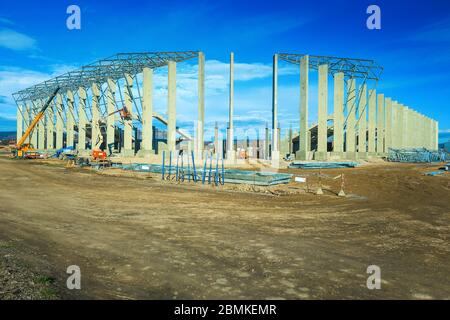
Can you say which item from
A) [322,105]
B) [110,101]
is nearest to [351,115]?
[322,105]

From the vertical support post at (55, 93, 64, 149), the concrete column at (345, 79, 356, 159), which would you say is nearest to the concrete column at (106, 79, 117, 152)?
the vertical support post at (55, 93, 64, 149)

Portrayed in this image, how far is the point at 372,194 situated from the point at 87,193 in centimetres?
1319

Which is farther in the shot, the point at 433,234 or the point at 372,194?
the point at 372,194

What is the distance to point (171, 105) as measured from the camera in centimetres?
3841

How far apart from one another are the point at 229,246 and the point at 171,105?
3319 cm

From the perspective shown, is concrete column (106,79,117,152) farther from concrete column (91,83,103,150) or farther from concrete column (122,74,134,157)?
concrete column (91,83,103,150)

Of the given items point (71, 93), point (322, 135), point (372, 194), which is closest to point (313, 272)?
point (372, 194)

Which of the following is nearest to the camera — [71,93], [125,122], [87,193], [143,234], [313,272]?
[313,272]

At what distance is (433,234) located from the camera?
26.8 feet

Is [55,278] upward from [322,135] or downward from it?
downward

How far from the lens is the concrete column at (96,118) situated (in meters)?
49.8

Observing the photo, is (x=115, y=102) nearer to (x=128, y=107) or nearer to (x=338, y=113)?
(x=128, y=107)

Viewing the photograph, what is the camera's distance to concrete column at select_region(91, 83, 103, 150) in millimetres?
49750
